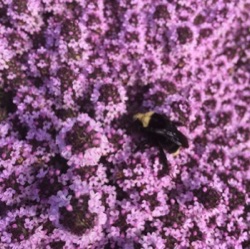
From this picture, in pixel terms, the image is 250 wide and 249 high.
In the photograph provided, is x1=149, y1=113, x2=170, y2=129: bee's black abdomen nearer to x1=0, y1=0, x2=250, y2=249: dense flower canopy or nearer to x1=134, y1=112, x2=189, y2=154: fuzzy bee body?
x1=134, y1=112, x2=189, y2=154: fuzzy bee body

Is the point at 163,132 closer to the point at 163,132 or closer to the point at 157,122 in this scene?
the point at 163,132

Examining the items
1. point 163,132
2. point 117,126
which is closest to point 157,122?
point 163,132

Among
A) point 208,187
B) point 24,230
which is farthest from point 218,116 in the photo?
point 24,230

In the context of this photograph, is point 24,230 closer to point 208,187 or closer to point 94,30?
point 208,187

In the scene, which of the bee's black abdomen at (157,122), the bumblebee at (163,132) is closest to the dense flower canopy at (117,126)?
the bumblebee at (163,132)

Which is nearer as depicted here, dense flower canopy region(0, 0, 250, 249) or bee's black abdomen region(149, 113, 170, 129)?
bee's black abdomen region(149, 113, 170, 129)

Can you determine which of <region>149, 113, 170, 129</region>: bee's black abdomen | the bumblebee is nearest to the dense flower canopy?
the bumblebee

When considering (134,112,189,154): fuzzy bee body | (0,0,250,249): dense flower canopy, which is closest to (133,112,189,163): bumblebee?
(134,112,189,154): fuzzy bee body

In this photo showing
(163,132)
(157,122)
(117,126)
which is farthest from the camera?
(117,126)
